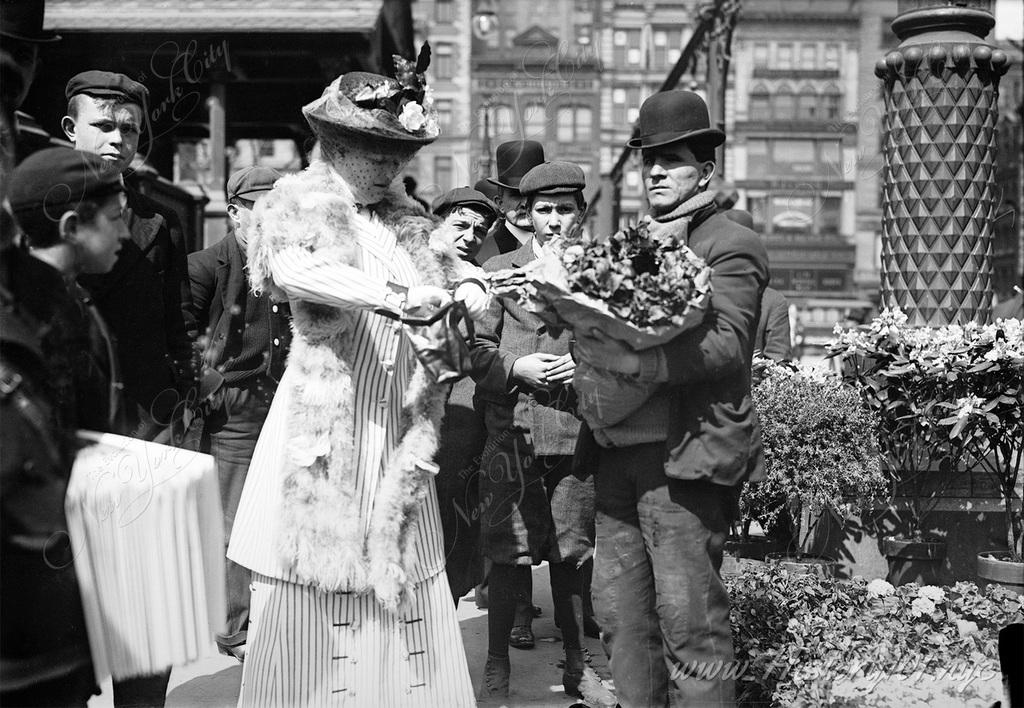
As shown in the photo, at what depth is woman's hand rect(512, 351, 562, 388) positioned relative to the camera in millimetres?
3855

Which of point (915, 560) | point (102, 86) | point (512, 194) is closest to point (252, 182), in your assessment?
point (102, 86)

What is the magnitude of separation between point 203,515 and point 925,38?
5126mm

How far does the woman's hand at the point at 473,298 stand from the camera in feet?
10.3

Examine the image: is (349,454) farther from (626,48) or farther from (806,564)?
(626,48)

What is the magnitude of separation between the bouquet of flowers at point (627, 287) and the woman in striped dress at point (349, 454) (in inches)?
11.2

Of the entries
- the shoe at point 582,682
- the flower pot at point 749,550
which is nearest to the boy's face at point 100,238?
the shoe at point 582,682

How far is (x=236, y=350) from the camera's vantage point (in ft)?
15.9

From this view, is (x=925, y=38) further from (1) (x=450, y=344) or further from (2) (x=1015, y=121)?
(2) (x=1015, y=121)

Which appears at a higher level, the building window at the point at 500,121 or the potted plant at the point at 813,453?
the building window at the point at 500,121

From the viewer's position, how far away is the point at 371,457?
10.5ft

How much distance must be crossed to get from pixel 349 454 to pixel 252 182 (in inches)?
83.6

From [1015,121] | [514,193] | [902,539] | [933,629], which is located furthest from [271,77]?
[1015,121]

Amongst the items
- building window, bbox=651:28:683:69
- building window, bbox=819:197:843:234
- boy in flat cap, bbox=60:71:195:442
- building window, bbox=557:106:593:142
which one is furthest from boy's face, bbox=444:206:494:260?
building window, bbox=819:197:843:234

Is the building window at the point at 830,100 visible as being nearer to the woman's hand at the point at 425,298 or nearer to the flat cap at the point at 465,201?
the flat cap at the point at 465,201
